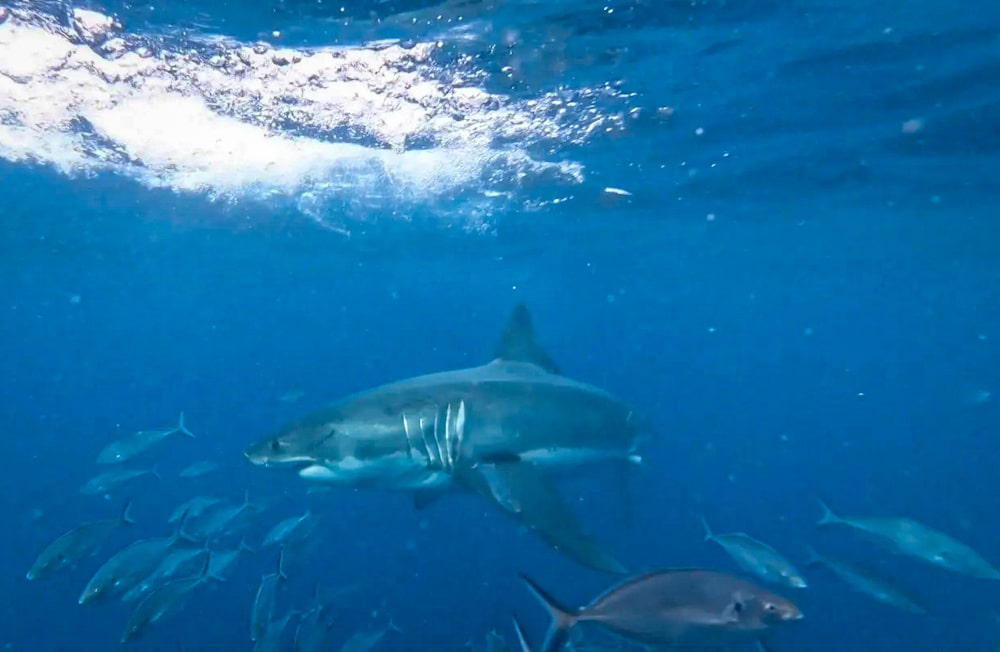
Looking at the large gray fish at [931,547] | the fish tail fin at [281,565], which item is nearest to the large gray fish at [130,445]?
the fish tail fin at [281,565]

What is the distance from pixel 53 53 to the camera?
38.2ft

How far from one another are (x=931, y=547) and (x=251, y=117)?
1515 centimetres

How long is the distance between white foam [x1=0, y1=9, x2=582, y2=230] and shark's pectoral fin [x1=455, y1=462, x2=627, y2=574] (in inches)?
330

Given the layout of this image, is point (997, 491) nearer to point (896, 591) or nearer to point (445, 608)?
point (445, 608)

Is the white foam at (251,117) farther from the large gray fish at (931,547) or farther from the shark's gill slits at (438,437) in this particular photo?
the large gray fish at (931,547)

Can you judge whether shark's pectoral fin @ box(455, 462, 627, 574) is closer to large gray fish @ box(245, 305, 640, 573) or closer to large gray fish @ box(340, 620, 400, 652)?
large gray fish @ box(245, 305, 640, 573)

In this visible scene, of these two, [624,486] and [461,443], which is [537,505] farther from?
[624,486]

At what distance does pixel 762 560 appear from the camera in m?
7.20

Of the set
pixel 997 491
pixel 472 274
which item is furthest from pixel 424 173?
pixel 997 491

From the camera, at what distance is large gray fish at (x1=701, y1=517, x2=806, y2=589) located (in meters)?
7.00

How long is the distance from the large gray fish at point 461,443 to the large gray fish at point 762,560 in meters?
1.94

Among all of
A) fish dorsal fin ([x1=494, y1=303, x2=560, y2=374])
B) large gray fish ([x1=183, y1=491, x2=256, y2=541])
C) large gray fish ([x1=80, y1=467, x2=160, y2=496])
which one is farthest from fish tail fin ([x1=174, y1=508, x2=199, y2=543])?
fish dorsal fin ([x1=494, y1=303, x2=560, y2=374])

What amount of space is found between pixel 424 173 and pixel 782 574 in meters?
16.5

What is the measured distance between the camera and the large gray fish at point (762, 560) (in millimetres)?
7004
